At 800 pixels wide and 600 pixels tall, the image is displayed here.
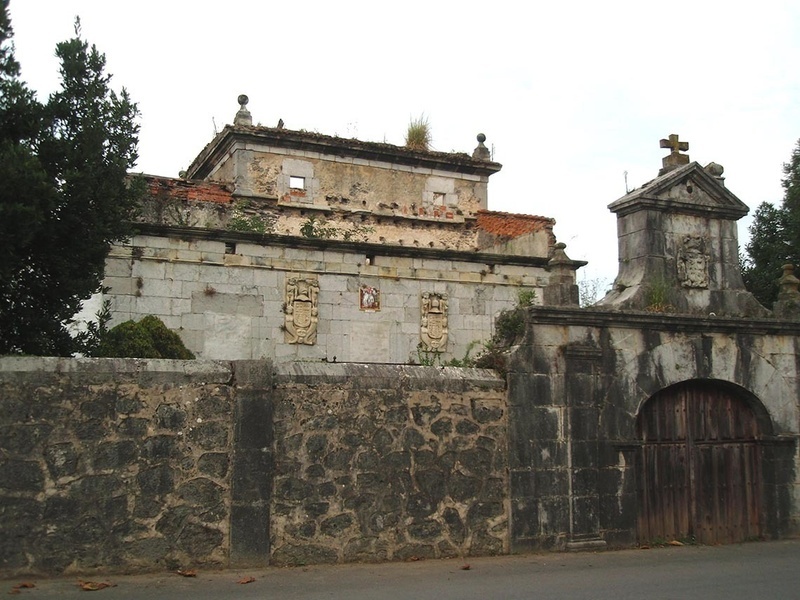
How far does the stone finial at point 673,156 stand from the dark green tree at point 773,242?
31.3ft

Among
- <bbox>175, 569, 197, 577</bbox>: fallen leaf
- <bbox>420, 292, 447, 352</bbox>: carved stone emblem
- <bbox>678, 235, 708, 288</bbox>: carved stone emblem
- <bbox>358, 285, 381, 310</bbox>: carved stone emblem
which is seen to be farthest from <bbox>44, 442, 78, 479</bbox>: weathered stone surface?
<bbox>420, 292, 447, 352</bbox>: carved stone emblem

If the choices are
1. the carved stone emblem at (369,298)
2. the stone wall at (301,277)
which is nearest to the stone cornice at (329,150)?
the stone wall at (301,277)

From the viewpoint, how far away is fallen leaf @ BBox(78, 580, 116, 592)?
769 centimetres

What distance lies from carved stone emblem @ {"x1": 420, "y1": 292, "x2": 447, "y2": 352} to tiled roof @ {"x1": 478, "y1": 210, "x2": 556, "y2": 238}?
5498mm

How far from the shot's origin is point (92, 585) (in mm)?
7773

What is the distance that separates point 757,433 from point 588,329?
3004mm

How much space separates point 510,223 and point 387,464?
15093 mm

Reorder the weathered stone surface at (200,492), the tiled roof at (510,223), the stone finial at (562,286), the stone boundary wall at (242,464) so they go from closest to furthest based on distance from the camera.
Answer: the stone boundary wall at (242,464) < the weathered stone surface at (200,492) < the stone finial at (562,286) < the tiled roof at (510,223)

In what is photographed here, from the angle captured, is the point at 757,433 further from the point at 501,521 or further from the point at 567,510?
the point at 501,521

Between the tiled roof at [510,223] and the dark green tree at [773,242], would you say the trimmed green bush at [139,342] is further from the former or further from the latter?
the dark green tree at [773,242]

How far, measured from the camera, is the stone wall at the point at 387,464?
912cm

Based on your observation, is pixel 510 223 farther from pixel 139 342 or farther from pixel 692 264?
pixel 139 342

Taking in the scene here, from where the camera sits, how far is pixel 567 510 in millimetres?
10422

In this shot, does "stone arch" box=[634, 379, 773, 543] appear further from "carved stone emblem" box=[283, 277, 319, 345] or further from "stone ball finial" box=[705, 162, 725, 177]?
"carved stone emblem" box=[283, 277, 319, 345]
